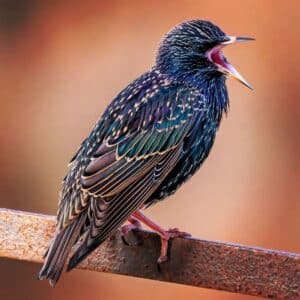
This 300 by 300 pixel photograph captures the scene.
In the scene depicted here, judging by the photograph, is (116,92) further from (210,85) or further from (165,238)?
(165,238)

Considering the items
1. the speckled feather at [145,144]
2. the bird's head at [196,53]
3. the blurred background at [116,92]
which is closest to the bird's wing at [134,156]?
the speckled feather at [145,144]

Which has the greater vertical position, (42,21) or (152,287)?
(42,21)

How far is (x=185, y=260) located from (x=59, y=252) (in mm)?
349

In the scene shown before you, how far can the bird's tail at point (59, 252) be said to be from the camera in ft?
11.4

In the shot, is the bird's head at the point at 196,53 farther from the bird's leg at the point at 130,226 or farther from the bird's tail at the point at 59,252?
the bird's tail at the point at 59,252

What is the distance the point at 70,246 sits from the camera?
354 cm

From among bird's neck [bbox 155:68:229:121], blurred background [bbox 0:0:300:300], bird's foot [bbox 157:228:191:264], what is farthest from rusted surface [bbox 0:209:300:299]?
blurred background [bbox 0:0:300:300]

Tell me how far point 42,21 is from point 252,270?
10.8 ft

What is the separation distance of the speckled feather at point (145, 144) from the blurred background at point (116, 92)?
1.65 m

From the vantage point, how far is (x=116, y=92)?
6.18 metres

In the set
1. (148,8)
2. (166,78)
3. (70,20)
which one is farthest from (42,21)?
(166,78)

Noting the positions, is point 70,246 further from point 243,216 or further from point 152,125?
point 243,216

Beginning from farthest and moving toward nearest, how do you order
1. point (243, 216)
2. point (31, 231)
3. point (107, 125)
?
1. point (243, 216)
2. point (107, 125)
3. point (31, 231)

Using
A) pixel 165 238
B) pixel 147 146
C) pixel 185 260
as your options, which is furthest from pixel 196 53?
pixel 185 260
